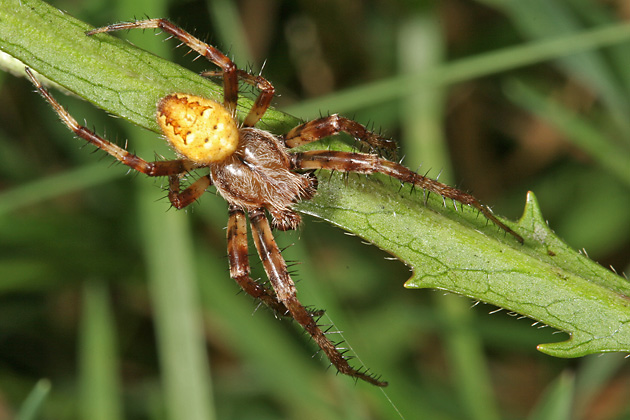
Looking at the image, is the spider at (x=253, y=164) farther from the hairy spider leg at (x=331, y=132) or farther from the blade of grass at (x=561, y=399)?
the blade of grass at (x=561, y=399)

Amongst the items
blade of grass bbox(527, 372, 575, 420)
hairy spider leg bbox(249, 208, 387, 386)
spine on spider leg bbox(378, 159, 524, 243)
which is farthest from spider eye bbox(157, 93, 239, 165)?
blade of grass bbox(527, 372, 575, 420)

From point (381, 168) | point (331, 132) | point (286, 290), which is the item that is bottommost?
point (286, 290)

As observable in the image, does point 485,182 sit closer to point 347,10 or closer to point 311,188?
point 347,10

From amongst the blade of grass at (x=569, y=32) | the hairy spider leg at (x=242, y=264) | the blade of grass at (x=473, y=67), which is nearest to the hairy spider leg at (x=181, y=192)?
the hairy spider leg at (x=242, y=264)

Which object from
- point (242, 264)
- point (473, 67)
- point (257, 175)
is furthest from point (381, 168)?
point (473, 67)

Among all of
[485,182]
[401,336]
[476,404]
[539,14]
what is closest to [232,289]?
[401,336]

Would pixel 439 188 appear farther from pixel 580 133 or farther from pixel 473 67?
pixel 580 133
